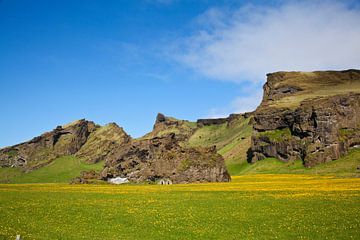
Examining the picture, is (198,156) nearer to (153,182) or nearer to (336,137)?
(153,182)

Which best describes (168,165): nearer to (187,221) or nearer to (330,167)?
(330,167)

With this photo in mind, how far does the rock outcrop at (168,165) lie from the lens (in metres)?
120

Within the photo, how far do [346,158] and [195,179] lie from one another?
91172 millimetres

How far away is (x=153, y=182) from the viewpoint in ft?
388

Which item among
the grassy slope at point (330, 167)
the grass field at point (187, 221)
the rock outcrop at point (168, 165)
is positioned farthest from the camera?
the grassy slope at point (330, 167)

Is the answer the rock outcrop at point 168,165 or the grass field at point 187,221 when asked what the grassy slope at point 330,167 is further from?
the grass field at point 187,221

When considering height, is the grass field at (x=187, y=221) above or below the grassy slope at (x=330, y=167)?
above

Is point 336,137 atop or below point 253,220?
atop

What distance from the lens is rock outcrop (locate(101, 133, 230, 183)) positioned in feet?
395

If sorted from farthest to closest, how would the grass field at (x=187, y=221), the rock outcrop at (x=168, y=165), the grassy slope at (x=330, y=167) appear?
the grassy slope at (x=330, y=167) → the rock outcrop at (x=168, y=165) → the grass field at (x=187, y=221)

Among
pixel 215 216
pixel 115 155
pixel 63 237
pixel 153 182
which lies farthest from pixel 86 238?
pixel 115 155

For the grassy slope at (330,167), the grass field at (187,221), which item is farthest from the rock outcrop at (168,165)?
the grass field at (187,221)

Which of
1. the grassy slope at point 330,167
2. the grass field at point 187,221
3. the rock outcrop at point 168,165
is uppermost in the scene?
the rock outcrop at point 168,165

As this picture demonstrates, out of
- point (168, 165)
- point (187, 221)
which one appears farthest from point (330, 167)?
point (187, 221)
